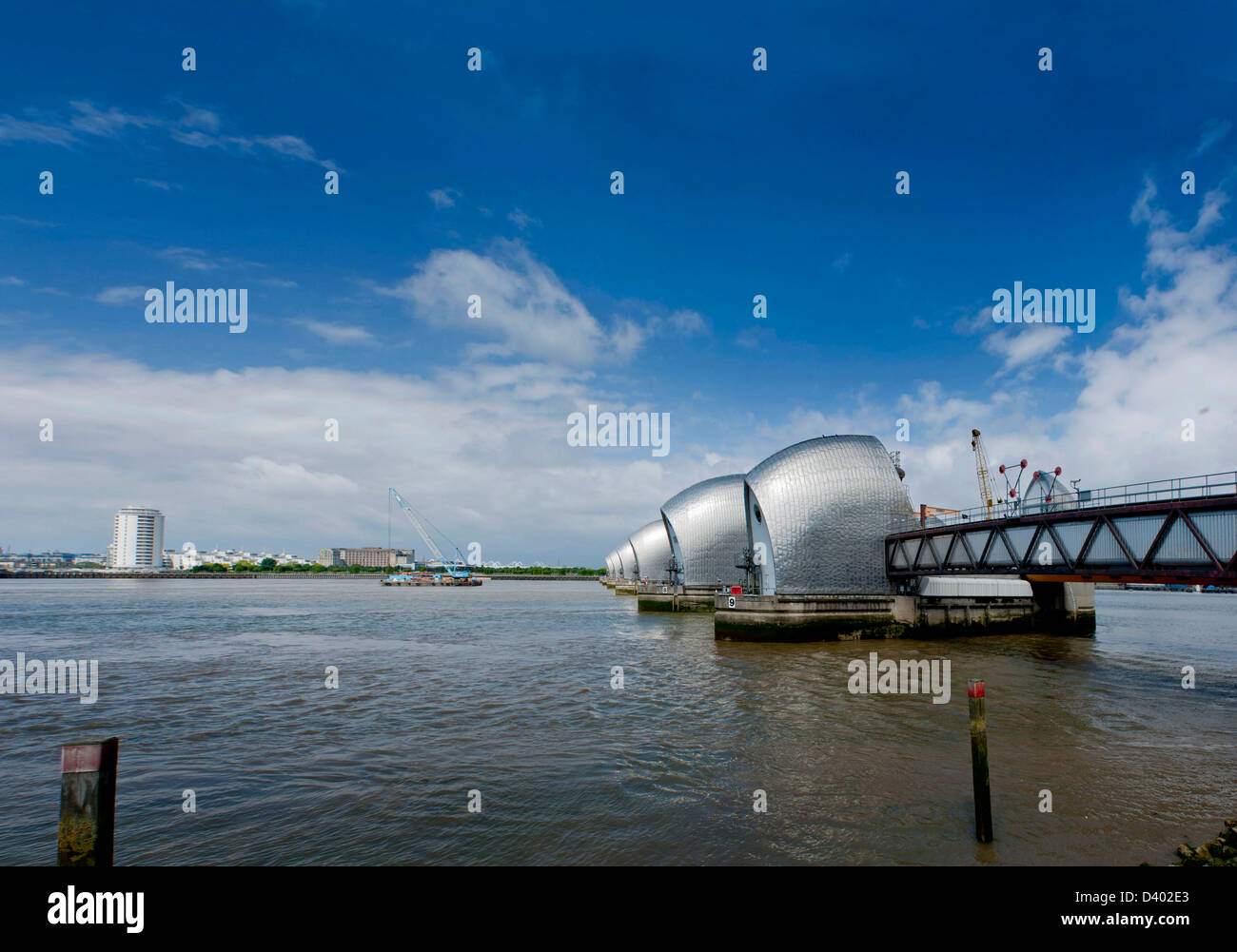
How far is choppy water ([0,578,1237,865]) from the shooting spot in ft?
29.6

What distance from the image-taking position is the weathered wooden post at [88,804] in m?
5.54

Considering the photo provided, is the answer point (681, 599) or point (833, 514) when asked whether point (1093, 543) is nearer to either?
point (833, 514)

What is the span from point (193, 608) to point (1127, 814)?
69.5 m

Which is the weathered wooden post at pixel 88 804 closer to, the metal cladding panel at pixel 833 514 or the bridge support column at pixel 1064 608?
the metal cladding panel at pixel 833 514

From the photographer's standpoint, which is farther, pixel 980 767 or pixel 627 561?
pixel 627 561

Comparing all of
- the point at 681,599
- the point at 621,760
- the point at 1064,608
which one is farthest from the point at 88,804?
the point at 681,599

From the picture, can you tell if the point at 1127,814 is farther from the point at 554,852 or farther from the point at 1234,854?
the point at 554,852

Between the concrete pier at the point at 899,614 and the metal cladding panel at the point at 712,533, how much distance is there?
830 inches

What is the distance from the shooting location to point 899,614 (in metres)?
34.2

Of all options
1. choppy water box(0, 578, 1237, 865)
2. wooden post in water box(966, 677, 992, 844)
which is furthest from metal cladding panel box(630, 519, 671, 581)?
wooden post in water box(966, 677, 992, 844)

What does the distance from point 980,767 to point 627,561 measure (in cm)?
10185

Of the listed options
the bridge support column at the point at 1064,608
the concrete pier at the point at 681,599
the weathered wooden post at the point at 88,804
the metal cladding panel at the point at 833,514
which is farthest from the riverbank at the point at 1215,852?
the concrete pier at the point at 681,599
